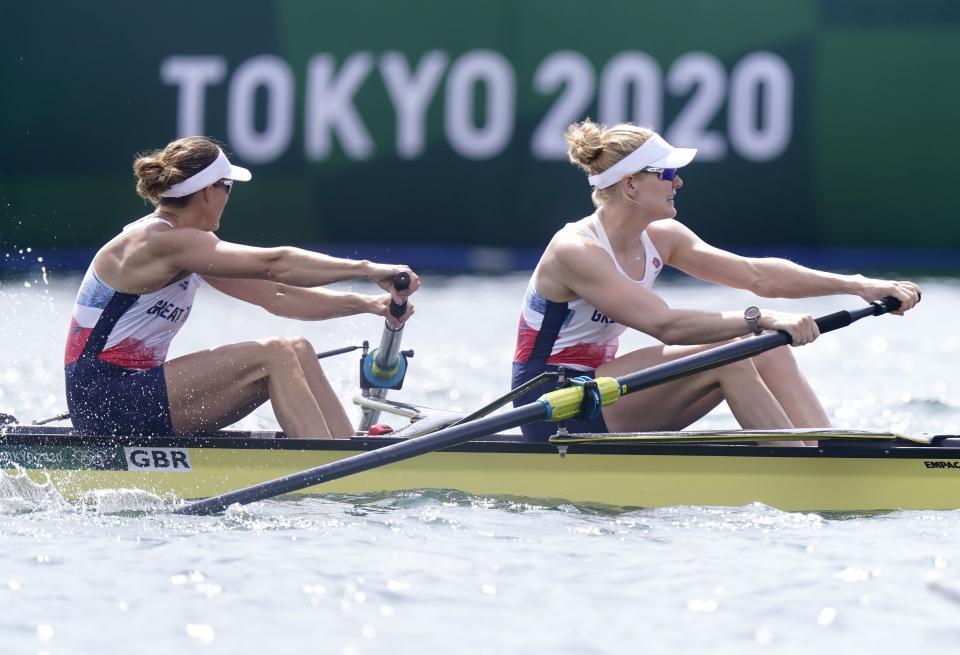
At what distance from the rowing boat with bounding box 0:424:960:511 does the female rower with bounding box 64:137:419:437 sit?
4.5 inches

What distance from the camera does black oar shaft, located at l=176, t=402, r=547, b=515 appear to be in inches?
181

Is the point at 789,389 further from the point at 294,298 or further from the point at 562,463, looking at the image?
the point at 294,298

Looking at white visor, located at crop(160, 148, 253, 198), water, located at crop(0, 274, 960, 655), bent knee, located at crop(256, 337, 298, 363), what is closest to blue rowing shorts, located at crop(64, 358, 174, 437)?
water, located at crop(0, 274, 960, 655)

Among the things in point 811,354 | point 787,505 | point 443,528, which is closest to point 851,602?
point 787,505

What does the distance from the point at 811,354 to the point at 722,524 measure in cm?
550

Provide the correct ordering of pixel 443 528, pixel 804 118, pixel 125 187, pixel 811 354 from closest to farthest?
pixel 443 528 → pixel 811 354 → pixel 804 118 → pixel 125 187

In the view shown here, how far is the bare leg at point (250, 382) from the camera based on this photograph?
15.9ft

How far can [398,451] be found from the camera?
15.2ft

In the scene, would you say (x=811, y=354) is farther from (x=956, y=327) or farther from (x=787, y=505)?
(x=787, y=505)

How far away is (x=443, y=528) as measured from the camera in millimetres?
4531

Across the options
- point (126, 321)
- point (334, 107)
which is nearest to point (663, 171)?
point (126, 321)

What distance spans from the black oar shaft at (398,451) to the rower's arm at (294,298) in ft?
2.56

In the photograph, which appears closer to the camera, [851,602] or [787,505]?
[851,602]

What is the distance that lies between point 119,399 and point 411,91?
8.84 meters
